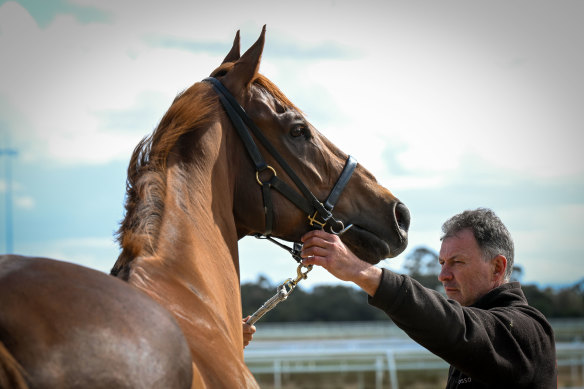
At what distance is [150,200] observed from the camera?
2740 mm

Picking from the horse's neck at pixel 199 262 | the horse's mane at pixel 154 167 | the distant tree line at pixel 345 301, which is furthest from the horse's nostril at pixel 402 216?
the distant tree line at pixel 345 301

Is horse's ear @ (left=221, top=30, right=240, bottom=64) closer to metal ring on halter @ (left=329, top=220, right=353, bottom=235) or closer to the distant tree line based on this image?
metal ring on halter @ (left=329, top=220, right=353, bottom=235)

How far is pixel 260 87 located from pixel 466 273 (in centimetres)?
176

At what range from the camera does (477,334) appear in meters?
3.13

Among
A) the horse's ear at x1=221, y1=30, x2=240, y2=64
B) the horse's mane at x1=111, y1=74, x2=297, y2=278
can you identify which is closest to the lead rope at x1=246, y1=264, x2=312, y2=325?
the horse's mane at x1=111, y1=74, x2=297, y2=278

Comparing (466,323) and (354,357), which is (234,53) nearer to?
(466,323)

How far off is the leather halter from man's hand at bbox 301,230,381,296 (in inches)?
9.5

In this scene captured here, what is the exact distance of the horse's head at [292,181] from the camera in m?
3.38

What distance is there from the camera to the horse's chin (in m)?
3.64

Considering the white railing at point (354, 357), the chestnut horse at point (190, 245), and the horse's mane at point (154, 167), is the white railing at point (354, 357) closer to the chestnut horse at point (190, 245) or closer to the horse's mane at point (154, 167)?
the chestnut horse at point (190, 245)

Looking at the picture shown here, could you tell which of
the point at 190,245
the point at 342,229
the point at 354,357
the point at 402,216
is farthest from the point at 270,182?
the point at 354,357

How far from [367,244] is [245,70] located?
125 cm

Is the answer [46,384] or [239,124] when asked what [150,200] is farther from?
[46,384]

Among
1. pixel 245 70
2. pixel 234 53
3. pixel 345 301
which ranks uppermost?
pixel 234 53
